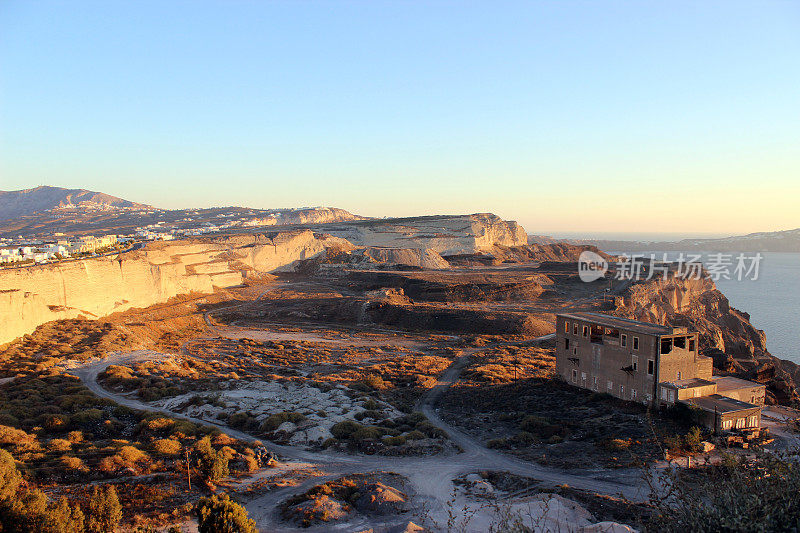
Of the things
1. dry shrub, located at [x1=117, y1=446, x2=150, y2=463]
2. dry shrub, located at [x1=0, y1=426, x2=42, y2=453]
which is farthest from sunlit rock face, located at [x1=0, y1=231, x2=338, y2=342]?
dry shrub, located at [x1=117, y1=446, x2=150, y2=463]

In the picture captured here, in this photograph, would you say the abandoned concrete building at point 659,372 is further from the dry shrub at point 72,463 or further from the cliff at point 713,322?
the dry shrub at point 72,463

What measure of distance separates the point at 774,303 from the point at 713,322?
1856 inches

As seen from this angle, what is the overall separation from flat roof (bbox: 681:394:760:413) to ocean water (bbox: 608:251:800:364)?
42.2m

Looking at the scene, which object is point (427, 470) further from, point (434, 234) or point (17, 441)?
point (434, 234)

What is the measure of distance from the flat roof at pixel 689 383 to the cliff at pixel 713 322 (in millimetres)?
8823

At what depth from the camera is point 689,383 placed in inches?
707

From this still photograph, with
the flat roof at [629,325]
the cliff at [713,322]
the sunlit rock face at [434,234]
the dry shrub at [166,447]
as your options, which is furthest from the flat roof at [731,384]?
the sunlit rock face at [434,234]

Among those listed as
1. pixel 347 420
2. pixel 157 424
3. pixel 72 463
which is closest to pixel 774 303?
pixel 347 420

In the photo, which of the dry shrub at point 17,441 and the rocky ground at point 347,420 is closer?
the rocky ground at point 347,420

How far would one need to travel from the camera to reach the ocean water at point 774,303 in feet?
189

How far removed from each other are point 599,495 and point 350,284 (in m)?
48.1

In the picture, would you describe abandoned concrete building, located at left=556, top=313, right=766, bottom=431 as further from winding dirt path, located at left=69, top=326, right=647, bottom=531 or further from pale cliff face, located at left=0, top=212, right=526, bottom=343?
pale cliff face, located at left=0, top=212, right=526, bottom=343

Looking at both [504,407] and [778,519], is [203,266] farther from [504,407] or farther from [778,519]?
[778,519]

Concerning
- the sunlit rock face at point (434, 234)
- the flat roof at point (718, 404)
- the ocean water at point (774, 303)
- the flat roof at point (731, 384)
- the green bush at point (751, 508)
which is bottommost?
the ocean water at point (774, 303)
